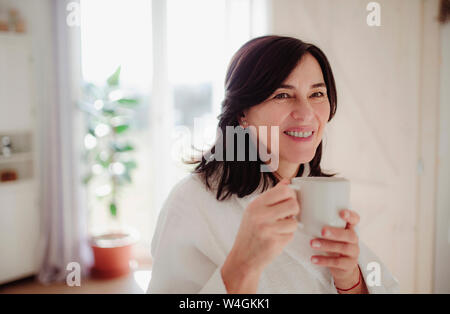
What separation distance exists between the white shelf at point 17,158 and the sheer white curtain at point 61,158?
81 millimetres

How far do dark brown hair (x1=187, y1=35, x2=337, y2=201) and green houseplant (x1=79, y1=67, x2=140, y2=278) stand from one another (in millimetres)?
1669

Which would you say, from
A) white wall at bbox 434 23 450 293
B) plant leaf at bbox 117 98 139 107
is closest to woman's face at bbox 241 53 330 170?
white wall at bbox 434 23 450 293

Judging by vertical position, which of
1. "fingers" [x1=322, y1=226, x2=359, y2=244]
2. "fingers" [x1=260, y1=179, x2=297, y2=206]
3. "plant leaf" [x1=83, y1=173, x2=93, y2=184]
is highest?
"fingers" [x1=260, y1=179, x2=297, y2=206]

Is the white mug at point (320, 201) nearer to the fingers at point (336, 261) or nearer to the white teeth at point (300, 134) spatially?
the fingers at point (336, 261)

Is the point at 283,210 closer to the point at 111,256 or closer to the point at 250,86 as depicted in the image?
the point at 250,86

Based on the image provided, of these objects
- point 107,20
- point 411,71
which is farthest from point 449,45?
point 107,20

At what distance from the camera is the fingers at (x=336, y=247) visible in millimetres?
583

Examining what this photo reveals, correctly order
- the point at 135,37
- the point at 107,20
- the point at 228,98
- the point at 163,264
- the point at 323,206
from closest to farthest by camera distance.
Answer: the point at 323,206, the point at 163,264, the point at 228,98, the point at 107,20, the point at 135,37

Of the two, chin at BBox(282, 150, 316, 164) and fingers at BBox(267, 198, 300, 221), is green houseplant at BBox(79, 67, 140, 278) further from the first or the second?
fingers at BBox(267, 198, 300, 221)

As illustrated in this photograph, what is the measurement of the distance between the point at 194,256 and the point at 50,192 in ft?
6.88

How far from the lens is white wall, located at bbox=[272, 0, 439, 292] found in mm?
1789

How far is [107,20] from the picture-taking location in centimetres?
238

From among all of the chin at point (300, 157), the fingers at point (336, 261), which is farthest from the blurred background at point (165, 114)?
the fingers at point (336, 261)
